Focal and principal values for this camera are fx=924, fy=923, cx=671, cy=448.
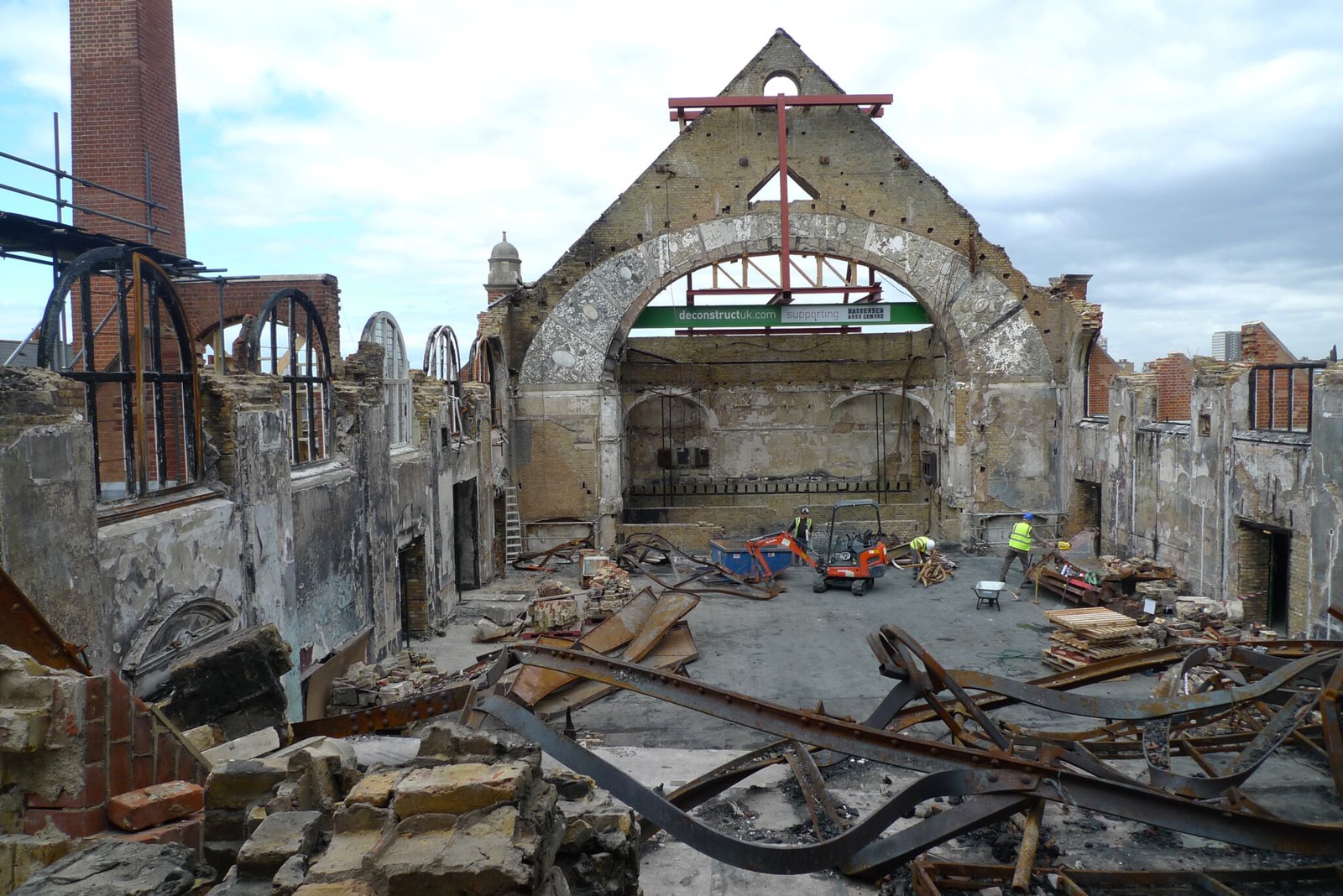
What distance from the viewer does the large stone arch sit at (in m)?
21.0

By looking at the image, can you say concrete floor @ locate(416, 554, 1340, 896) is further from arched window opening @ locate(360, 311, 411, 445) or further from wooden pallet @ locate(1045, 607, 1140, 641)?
arched window opening @ locate(360, 311, 411, 445)

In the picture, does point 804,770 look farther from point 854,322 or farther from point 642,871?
point 854,322

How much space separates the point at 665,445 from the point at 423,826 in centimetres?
2456

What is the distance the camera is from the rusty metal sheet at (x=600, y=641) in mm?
10367

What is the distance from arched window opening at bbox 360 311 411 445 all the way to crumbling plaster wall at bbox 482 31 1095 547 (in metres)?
6.22

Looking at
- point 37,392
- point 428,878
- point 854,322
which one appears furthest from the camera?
point 854,322

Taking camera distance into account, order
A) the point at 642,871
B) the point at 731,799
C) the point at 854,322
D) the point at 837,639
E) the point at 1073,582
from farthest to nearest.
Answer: the point at 854,322 → the point at 1073,582 → the point at 837,639 → the point at 731,799 → the point at 642,871

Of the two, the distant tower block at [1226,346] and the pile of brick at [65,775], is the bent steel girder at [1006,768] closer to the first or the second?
the pile of brick at [65,775]

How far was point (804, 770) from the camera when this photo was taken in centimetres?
608

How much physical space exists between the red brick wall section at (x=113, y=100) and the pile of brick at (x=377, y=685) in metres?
12.4

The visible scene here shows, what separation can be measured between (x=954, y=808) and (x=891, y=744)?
0.43 m

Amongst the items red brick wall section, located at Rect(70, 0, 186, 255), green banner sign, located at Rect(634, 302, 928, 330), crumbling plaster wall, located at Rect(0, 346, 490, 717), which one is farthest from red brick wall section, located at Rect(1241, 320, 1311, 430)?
red brick wall section, located at Rect(70, 0, 186, 255)

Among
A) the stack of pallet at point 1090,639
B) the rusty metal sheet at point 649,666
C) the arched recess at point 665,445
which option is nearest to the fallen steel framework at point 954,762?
the rusty metal sheet at point 649,666

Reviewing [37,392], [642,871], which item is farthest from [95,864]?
[37,392]
